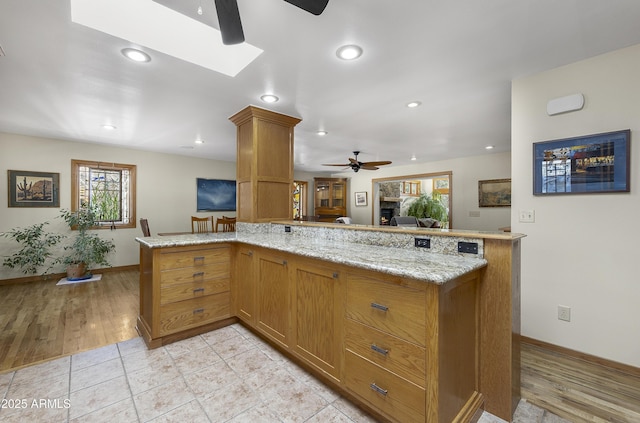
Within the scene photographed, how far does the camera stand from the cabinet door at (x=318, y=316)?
168 centimetres

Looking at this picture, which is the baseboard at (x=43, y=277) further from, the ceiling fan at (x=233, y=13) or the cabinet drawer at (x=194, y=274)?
the ceiling fan at (x=233, y=13)

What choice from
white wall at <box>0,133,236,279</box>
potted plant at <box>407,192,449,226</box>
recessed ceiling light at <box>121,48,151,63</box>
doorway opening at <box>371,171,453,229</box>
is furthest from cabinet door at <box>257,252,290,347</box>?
potted plant at <box>407,192,449,226</box>

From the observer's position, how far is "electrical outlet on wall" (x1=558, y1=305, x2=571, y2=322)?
2.19 meters

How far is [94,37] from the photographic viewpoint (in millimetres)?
1832

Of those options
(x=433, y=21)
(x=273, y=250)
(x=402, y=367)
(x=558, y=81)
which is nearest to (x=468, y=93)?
(x=558, y=81)

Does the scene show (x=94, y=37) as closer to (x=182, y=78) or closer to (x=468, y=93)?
(x=182, y=78)

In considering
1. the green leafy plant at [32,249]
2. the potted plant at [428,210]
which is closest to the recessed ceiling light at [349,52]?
the green leafy plant at [32,249]

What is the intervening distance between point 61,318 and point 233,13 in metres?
3.53

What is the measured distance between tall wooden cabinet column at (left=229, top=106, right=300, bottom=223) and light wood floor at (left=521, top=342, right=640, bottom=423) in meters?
2.64

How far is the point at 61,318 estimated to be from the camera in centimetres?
295

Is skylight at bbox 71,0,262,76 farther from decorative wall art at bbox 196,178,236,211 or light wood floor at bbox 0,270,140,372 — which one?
decorative wall art at bbox 196,178,236,211

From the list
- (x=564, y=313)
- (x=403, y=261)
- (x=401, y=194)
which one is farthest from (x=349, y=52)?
(x=401, y=194)

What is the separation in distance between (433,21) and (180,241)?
244 centimetres

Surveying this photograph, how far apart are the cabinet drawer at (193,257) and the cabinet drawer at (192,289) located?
0.56 feet
